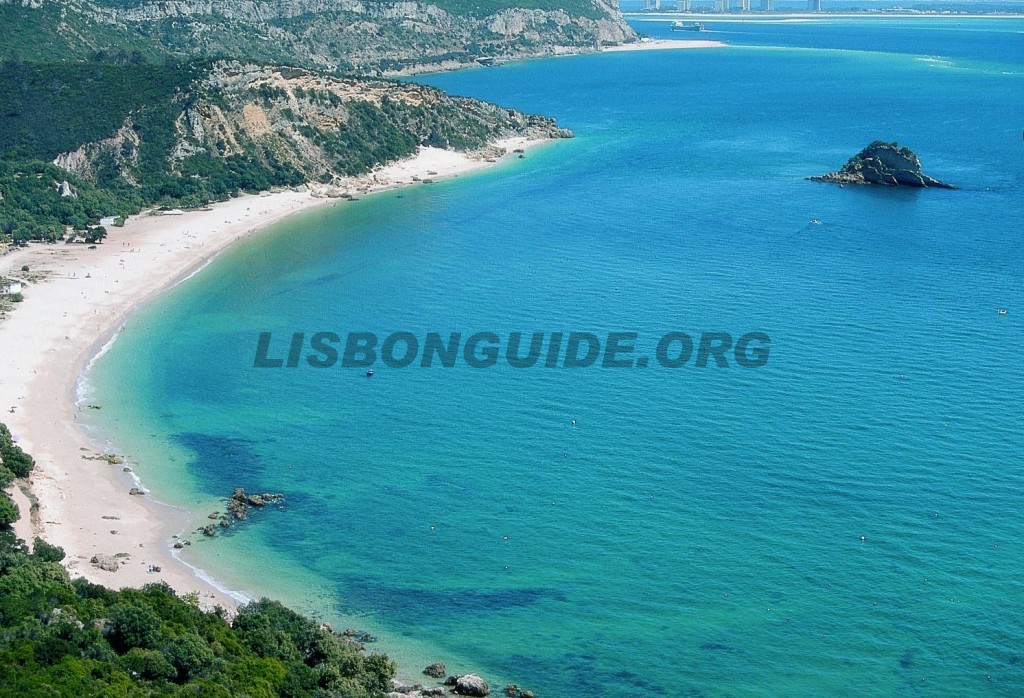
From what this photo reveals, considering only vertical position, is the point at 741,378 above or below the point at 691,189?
below

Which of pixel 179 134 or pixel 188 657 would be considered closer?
pixel 188 657

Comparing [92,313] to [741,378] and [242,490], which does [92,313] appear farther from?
[741,378]

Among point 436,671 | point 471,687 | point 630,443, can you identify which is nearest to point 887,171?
point 630,443

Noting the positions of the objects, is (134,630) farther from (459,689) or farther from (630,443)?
(630,443)

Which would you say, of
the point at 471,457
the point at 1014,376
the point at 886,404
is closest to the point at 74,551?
the point at 471,457

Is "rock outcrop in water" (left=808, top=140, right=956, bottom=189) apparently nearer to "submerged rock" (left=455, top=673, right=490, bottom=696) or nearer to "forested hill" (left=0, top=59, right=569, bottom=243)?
"forested hill" (left=0, top=59, right=569, bottom=243)

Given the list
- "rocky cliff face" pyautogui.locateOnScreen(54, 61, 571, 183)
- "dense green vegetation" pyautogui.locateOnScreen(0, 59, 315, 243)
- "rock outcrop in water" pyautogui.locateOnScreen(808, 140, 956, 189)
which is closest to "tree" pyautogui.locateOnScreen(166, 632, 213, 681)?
"dense green vegetation" pyautogui.locateOnScreen(0, 59, 315, 243)
